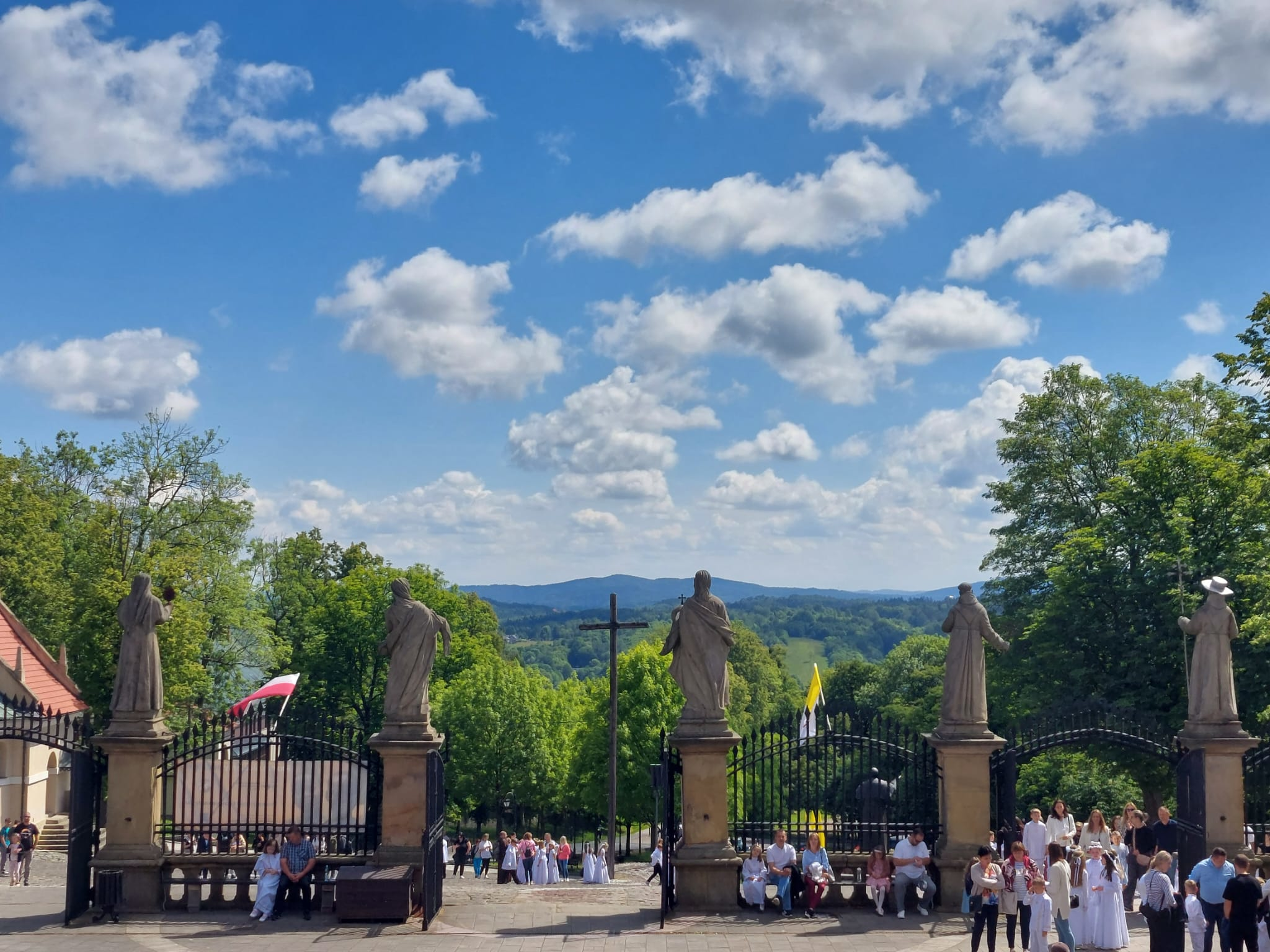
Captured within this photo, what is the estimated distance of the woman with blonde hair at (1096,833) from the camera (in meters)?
15.5

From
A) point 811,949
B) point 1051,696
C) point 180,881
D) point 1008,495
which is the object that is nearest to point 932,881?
point 811,949

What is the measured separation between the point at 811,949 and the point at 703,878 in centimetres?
235

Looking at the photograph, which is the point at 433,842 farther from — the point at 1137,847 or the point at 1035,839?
the point at 1137,847

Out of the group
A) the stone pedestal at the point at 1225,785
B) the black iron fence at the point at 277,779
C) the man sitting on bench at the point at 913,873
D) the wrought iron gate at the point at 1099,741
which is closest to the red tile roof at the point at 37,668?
the black iron fence at the point at 277,779

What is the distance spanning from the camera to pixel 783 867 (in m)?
16.3

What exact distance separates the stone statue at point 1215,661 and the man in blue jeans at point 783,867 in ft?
20.3

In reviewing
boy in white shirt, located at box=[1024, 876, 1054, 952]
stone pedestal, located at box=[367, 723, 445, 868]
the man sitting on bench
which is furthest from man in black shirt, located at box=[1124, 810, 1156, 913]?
stone pedestal, located at box=[367, 723, 445, 868]

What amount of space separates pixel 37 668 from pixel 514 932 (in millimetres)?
27108

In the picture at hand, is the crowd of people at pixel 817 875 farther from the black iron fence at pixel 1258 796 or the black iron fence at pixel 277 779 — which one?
the black iron fence at pixel 277 779

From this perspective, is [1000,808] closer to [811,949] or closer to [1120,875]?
[1120,875]

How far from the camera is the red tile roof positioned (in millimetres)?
35531

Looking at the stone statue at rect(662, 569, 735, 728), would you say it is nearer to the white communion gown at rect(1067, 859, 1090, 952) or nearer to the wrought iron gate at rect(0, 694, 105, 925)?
the white communion gown at rect(1067, 859, 1090, 952)

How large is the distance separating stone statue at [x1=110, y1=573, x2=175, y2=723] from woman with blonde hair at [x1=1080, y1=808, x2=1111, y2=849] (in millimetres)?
13165

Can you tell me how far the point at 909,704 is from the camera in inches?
2237
